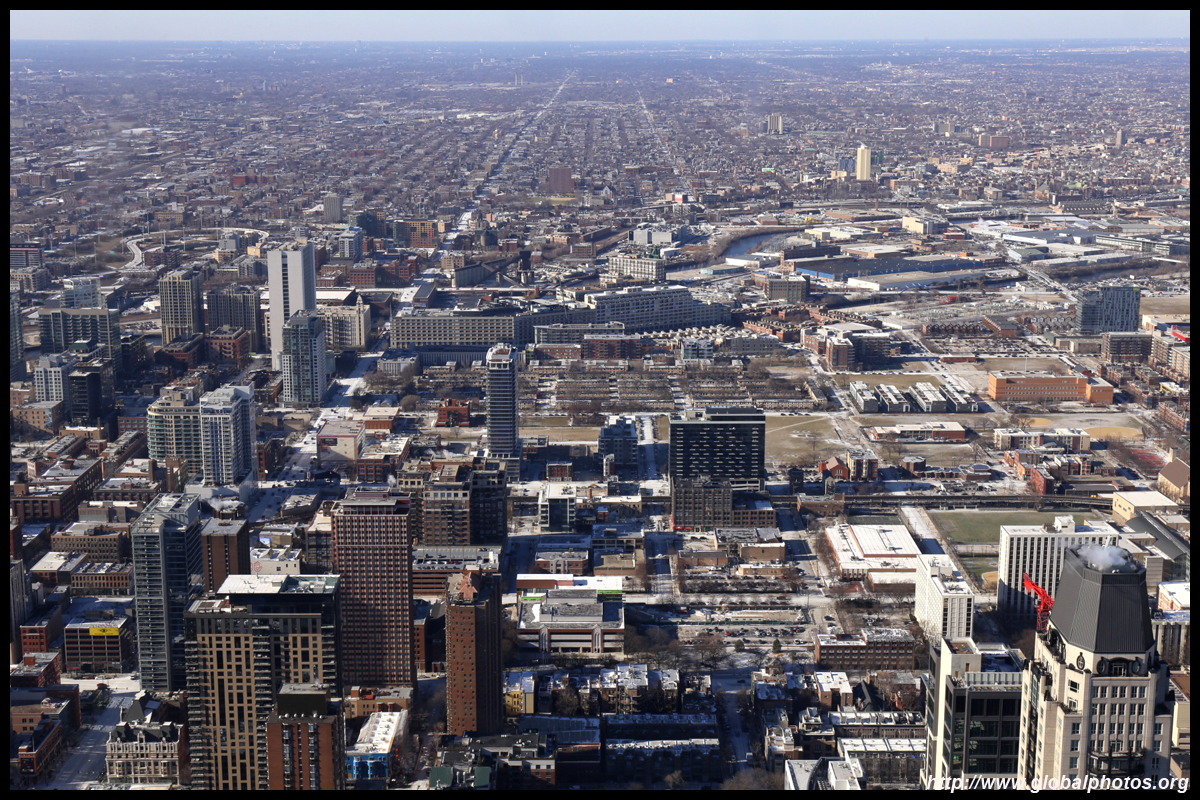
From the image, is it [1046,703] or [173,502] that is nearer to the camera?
[1046,703]

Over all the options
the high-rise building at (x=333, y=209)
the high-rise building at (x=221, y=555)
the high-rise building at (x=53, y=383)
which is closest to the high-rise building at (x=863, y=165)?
the high-rise building at (x=333, y=209)

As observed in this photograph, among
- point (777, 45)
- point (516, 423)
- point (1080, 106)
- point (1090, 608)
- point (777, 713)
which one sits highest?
point (777, 45)

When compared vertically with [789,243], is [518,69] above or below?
above

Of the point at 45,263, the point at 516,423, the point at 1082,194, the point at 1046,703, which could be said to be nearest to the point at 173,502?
the point at 516,423

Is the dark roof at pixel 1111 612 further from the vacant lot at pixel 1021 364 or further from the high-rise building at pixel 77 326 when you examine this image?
the high-rise building at pixel 77 326

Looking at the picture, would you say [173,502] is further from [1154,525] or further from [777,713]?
[1154,525]

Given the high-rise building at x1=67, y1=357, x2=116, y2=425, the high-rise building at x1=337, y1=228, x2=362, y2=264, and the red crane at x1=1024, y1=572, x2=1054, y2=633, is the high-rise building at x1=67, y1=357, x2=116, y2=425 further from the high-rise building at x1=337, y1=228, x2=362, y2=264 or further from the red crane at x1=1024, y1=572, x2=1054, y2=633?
the red crane at x1=1024, y1=572, x2=1054, y2=633
